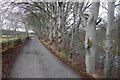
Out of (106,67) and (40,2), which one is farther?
(40,2)

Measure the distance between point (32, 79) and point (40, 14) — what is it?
31.1m

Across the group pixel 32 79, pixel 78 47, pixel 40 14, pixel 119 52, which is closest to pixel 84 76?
pixel 32 79

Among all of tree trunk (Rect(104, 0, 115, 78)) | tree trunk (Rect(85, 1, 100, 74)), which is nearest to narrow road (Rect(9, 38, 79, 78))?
tree trunk (Rect(85, 1, 100, 74))

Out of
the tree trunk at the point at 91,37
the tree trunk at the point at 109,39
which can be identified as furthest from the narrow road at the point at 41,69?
the tree trunk at the point at 109,39

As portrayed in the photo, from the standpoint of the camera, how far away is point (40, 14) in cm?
3991

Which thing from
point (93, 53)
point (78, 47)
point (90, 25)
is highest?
point (90, 25)

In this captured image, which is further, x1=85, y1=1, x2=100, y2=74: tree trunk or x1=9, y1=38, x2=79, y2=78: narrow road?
x1=85, y1=1, x2=100, y2=74: tree trunk

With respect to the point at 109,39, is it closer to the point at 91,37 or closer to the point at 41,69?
the point at 91,37

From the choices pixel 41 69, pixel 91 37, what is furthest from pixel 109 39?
pixel 41 69

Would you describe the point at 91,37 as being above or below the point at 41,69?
above

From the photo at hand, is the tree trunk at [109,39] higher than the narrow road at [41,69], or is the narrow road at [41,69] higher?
the tree trunk at [109,39]

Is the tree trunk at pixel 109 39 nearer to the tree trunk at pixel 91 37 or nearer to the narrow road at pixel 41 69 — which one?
the tree trunk at pixel 91 37

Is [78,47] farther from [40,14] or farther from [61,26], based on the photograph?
[61,26]

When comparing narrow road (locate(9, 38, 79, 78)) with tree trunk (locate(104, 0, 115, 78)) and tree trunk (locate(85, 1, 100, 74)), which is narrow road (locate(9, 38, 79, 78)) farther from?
tree trunk (locate(104, 0, 115, 78))
